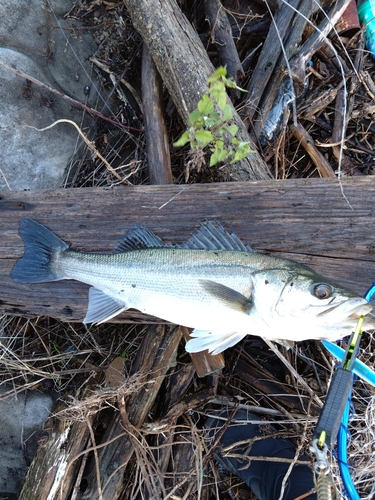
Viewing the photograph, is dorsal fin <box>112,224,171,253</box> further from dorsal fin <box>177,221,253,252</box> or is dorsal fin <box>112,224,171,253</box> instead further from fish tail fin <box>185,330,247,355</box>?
fish tail fin <box>185,330,247,355</box>

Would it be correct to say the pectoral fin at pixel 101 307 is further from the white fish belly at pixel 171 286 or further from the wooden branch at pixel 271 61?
the wooden branch at pixel 271 61

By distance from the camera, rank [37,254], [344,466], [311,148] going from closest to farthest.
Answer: [344,466] < [37,254] < [311,148]

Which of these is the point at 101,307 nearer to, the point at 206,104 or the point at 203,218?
the point at 203,218

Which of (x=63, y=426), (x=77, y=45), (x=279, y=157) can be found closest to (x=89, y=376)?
(x=63, y=426)

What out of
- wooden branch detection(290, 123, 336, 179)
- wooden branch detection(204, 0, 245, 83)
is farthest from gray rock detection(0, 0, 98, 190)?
wooden branch detection(290, 123, 336, 179)

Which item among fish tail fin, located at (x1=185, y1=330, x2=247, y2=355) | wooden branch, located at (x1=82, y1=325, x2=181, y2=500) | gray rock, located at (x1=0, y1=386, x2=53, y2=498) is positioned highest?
fish tail fin, located at (x1=185, y1=330, x2=247, y2=355)

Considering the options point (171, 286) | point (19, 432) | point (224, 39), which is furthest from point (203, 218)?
point (19, 432)

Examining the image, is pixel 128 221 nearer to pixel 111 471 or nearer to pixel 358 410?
pixel 111 471
